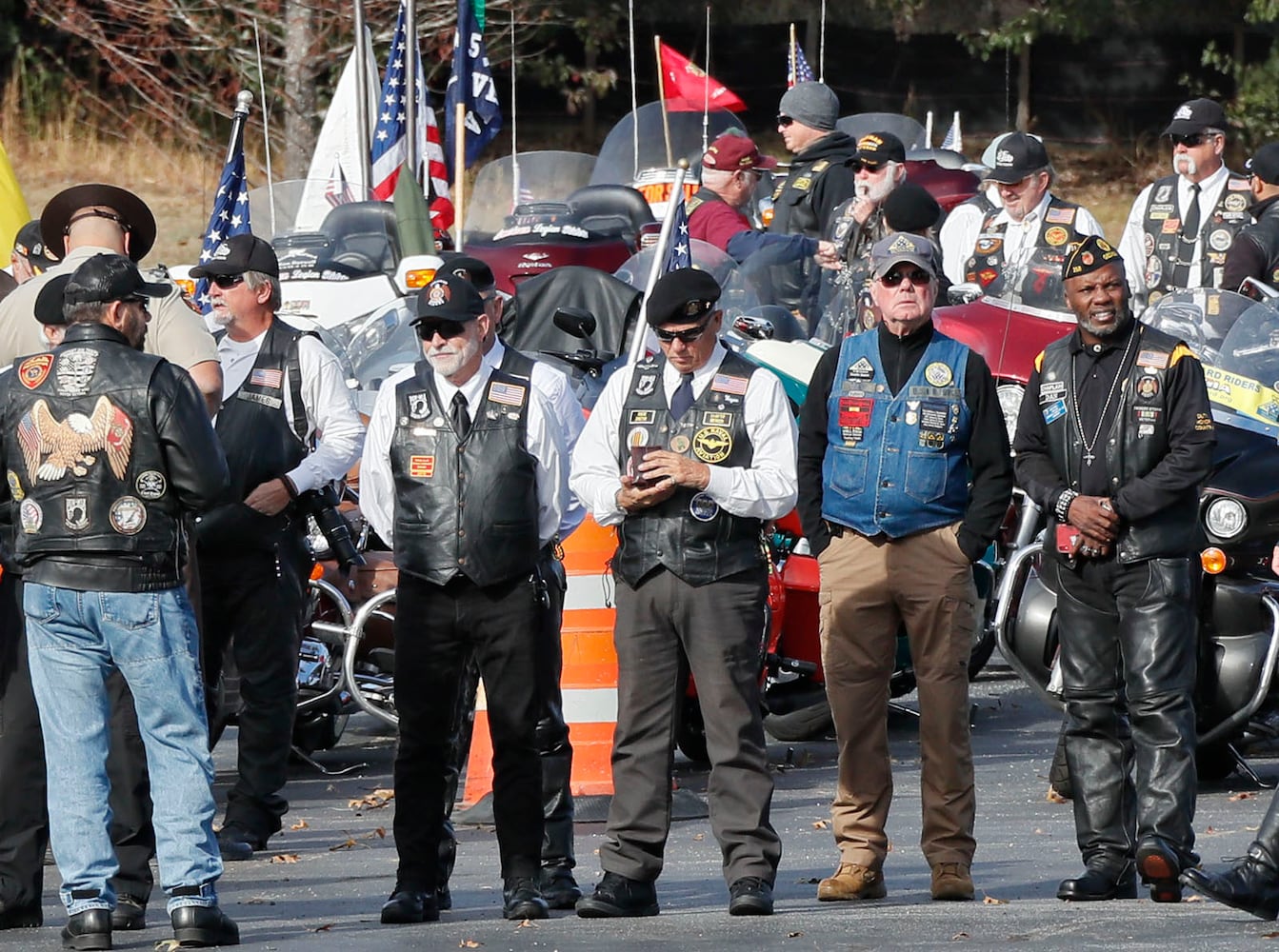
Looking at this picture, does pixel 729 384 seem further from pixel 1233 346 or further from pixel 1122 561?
pixel 1233 346

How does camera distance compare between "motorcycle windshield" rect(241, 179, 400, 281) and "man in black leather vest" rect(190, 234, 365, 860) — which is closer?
"man in black leather vest" rect(190, 234, 365, 860)

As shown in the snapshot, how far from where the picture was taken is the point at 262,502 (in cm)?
916

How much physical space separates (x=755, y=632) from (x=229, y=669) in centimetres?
302

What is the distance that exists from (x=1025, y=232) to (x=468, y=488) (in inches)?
207

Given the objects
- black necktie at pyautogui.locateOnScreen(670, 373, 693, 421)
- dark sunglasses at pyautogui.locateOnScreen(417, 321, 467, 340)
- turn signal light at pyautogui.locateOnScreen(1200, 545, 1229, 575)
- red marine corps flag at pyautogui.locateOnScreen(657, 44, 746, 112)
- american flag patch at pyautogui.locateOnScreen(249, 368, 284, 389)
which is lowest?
turn signal light at pyautogui.locateOnScreen(1200, 545, 1229, 575)

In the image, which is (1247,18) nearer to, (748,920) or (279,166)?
(279,166)

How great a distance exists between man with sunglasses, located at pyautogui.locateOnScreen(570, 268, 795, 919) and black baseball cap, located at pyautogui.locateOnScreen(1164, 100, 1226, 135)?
5.42 m

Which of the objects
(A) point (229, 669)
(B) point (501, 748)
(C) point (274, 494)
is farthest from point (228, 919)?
(A) point (229, 669)

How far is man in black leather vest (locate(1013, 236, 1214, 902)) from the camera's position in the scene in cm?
809

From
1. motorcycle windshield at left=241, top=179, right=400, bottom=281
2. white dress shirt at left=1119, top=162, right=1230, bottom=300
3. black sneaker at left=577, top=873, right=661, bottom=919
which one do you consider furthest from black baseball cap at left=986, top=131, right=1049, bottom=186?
black sneaker at left=577, top=873, right=661, bottom=919

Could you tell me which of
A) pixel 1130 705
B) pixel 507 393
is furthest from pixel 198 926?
pixel 1130 705

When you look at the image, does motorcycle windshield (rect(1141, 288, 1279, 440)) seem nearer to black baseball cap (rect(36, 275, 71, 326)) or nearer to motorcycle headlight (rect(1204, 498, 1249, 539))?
motorcycle headlight (rect(1204, 498, 1249, 539))

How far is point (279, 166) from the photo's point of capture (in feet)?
109

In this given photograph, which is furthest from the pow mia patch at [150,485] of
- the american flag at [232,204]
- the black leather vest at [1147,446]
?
the american flag at [232,204]
